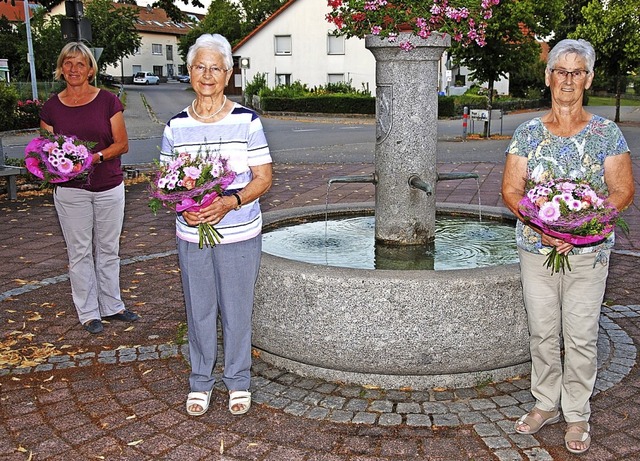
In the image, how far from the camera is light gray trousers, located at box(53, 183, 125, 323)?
5.07m

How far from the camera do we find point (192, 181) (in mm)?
3367

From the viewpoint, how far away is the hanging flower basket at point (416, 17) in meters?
4.88

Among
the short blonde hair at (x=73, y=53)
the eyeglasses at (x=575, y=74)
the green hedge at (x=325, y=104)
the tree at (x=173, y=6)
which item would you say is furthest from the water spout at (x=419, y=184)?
the green hedge at (x=325, y=104)

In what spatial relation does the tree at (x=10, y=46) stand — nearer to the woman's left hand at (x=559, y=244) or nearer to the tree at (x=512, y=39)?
the tree at (x=512, y=39)

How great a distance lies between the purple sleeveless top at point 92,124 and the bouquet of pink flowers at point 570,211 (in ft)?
10.3

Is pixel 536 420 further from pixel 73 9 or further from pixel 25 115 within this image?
pixel 25 115

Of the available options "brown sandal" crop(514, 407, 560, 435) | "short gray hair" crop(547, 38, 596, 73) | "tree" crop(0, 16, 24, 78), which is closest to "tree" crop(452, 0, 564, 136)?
"short gray hair" crop(547, 38, 596, 73)

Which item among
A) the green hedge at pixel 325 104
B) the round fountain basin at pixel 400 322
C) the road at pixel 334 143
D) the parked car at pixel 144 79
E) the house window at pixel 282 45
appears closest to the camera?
the round fountain basin at pixel 400 322

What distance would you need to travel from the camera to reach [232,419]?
3.83 metres

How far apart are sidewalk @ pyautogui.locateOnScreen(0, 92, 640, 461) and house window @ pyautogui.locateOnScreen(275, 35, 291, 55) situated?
41327mm

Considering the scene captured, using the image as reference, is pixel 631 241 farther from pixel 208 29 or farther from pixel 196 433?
pixel 208 29

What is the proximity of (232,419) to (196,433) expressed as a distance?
0.77ft

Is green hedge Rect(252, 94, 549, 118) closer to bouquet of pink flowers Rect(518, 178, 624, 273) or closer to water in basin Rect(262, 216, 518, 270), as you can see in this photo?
water in basin Rect(262, 216, 518, 270)

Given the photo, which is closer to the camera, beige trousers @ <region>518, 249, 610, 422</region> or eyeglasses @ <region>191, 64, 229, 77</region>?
beige trousers @ <region>518, 249, 610, 422</region>
